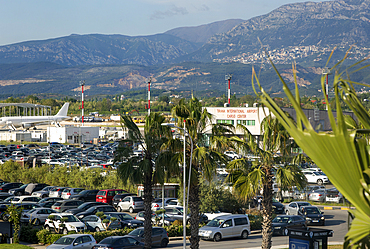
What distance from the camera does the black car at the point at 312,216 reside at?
34.4 m

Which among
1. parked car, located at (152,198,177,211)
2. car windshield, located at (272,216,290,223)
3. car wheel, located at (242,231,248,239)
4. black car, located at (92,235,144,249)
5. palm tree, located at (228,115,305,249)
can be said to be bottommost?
car wheel, located at (242,231,248,239)

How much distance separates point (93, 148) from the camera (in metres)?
93.6

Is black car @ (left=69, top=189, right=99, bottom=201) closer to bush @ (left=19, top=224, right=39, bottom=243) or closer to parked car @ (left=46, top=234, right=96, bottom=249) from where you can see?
bush @ (left=19, top=224, right=39, bottom=243)

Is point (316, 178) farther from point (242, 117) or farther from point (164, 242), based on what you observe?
point (164, 242)

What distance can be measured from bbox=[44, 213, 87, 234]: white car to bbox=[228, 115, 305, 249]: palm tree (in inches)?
538

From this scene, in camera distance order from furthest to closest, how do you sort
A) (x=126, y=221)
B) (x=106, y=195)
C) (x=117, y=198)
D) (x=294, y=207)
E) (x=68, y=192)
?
(x=68, y=192) → (x=106, y=195) → (x=117, y=198) → (x=294, y=207) → (x=126, y=221)

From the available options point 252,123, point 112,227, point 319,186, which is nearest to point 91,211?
point 112,227

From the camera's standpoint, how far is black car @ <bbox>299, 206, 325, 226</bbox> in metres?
34.4

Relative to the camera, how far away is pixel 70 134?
105m

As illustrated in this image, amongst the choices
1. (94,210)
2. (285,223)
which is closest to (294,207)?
(285,223)

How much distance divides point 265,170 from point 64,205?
22433 mm

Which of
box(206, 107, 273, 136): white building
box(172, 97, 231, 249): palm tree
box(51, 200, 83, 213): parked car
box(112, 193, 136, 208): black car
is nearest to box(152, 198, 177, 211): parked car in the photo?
box(112, 193, 136, 208): black car

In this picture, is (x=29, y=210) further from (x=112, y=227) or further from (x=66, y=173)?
(x=66, y=173)

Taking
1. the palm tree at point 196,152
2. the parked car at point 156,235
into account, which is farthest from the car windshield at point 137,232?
the palm tree at point 196,152
